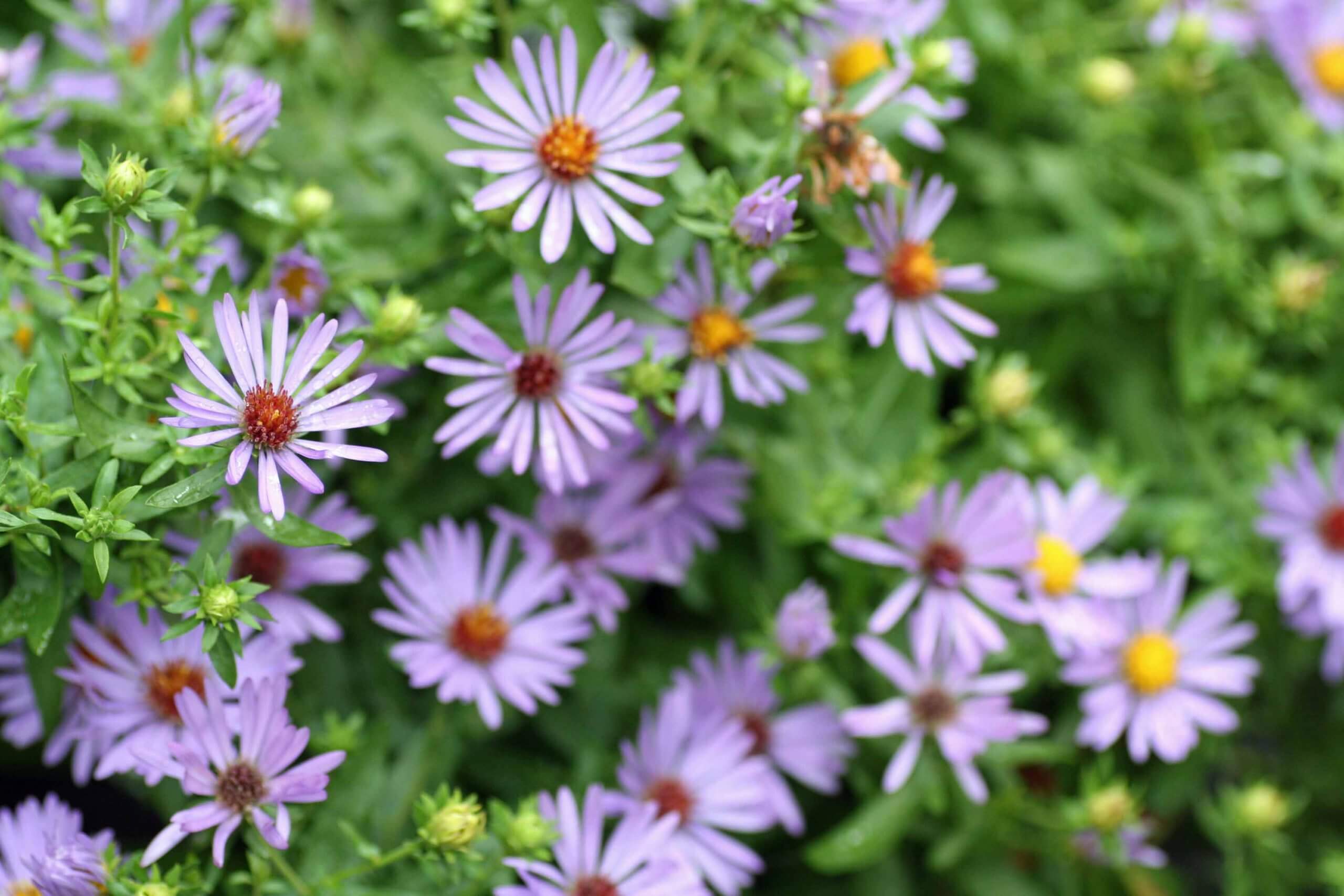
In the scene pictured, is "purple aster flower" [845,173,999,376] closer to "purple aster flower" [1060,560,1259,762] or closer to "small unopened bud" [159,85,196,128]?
"purple aster flower" [1060,560,1259,762]

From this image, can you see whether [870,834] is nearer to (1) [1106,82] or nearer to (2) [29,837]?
(2) [29,837]

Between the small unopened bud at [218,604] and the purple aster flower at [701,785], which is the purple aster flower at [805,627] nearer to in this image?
the purple aster flower at [701,785]

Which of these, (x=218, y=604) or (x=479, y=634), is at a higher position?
(x=479, y=634)

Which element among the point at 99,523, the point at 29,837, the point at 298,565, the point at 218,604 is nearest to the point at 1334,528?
the point at 298,565

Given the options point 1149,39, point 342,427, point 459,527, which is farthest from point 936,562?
point 1149,39

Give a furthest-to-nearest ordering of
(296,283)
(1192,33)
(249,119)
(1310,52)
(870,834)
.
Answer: (1310,52), (1192,33), (870,834), (296,283), (249,119)

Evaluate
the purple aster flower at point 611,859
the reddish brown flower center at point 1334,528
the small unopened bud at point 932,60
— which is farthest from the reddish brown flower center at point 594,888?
the reddish brown flower center at point 1334,528
